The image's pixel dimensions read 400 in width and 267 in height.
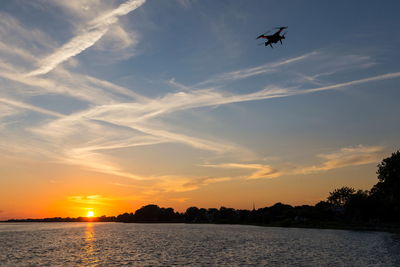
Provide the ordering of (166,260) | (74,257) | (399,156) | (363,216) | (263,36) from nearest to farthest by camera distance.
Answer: (263,36), (166,260), (74,257), (399,156), (363,216)

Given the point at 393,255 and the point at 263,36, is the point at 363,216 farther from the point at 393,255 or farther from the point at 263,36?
the point at 263,36

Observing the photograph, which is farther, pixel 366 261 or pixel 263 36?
pixel 366 261

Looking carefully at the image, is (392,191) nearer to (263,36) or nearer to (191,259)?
(191,259)

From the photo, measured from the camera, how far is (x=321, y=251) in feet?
233

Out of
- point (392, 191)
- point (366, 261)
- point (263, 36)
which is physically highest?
point (263, 36)

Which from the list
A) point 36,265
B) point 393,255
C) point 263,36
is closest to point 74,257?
point 36,265

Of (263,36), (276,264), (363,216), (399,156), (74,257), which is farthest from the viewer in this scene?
(363,216)

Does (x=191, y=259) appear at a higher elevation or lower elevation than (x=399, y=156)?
lower

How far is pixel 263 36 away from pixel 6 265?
53.8 metres

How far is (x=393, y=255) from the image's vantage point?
63.0 metres

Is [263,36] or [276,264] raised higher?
[263,36]

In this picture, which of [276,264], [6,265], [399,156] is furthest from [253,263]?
[399,156]

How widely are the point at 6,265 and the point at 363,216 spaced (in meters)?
164

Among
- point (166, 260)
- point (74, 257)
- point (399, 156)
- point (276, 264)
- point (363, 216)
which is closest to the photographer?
point (276, 264)
